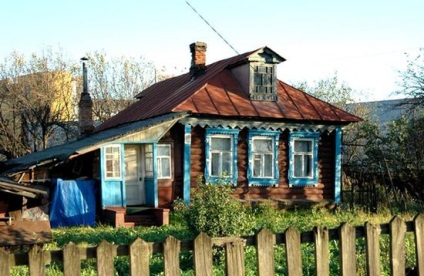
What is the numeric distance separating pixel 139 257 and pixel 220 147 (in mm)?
16672

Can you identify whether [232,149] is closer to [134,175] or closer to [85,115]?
[134,175]

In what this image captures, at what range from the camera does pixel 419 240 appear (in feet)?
19.1

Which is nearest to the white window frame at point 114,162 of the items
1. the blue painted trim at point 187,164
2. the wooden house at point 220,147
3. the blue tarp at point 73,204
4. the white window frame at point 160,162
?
the wooden house at point 220,147

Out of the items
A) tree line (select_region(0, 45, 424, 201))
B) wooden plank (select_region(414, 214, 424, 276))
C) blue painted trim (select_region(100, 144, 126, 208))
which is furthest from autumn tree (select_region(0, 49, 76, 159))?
wooden plank (select_region(414, 214, 424, 276))

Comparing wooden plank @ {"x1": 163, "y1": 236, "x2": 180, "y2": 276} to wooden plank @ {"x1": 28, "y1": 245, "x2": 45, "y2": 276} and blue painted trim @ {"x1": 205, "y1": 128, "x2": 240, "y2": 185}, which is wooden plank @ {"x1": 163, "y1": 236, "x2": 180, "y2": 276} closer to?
wooden plank @ {"x1": 28, "y1": 245, "x2": 45, "y2": 276}

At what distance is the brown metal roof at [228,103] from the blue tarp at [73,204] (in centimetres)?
390

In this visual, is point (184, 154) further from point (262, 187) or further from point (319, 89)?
point (319, 89)

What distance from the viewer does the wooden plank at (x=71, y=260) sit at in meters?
4.32

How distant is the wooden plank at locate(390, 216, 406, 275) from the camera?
18.4ft

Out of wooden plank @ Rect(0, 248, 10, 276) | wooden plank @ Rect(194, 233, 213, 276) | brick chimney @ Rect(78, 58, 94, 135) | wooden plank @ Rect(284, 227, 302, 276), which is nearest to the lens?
wooden plank @ Rect(0, 248, 10, 276)

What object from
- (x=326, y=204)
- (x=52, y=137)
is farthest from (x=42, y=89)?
(x=326, y=204)

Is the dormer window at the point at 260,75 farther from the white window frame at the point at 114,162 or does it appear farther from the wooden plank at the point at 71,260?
the wooden plank at the point at 71,260

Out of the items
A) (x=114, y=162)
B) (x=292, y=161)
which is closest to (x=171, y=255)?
(x=114, y=162)

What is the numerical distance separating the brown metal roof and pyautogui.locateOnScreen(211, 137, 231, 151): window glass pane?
41.9 inches
